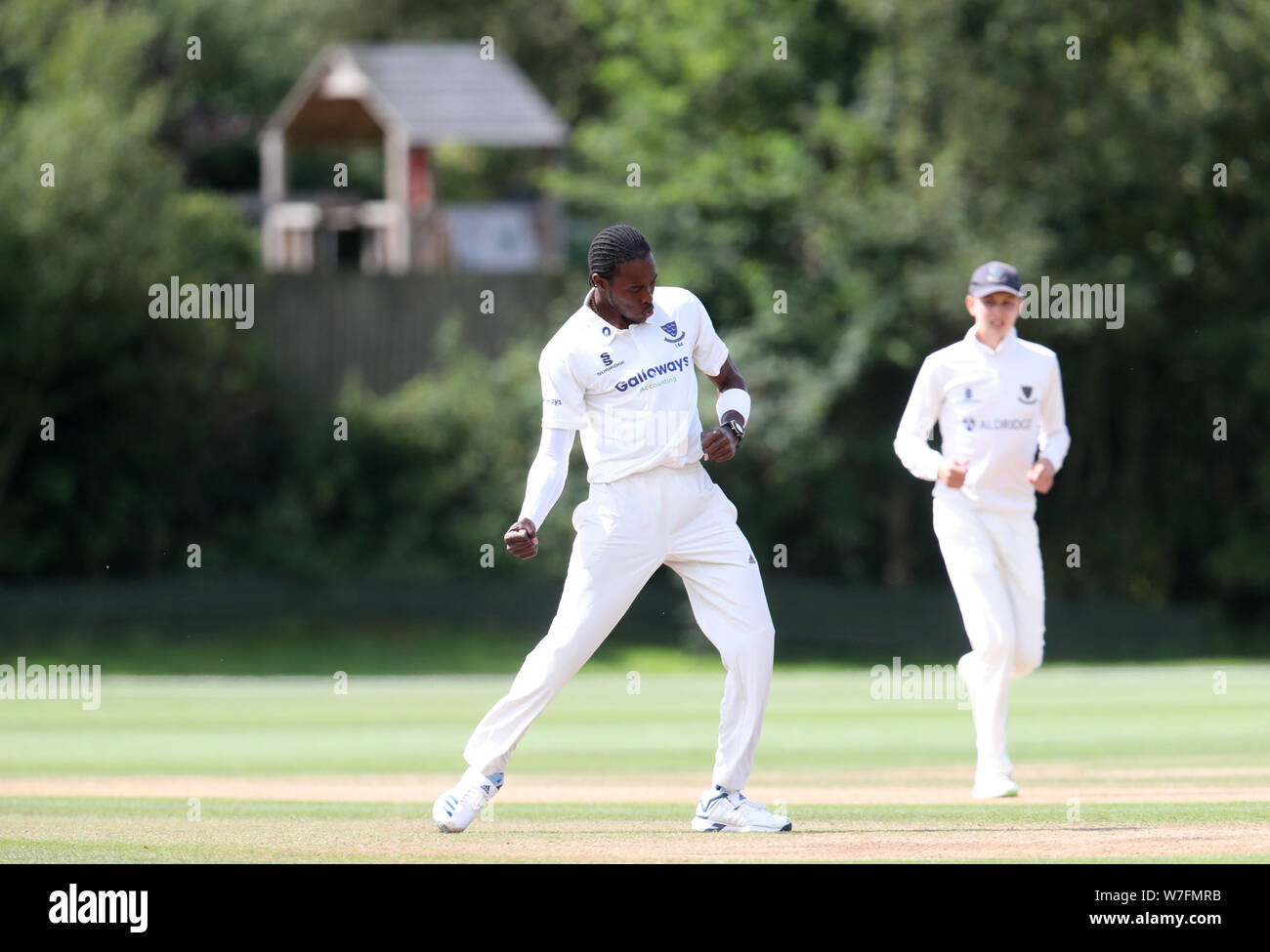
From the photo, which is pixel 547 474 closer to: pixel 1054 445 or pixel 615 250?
pixel 615 250

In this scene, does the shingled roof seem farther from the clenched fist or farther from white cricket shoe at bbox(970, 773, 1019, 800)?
the clenched fist

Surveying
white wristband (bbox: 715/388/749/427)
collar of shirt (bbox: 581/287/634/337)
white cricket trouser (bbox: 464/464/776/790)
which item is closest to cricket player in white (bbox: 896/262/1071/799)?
white wristband (bbox: 715/388/749/427)

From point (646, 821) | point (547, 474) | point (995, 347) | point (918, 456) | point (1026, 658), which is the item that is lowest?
point (646, 821)

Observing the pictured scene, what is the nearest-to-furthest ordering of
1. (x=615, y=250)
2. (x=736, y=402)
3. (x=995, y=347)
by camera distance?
(x=615, y=250) < (x=736, y=402) < (x=995, y=347)

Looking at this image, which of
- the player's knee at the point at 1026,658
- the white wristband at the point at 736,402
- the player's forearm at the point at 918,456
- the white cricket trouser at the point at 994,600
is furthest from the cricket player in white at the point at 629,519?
the player's knee at the point at 1026,658

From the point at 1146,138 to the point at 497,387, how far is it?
9.21 m

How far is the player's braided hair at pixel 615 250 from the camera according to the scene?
7.72 metres

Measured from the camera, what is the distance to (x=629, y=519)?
25.5 ft

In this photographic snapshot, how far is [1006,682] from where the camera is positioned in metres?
9.10

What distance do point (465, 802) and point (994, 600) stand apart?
2.80 m

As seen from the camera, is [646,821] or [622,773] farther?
[622,773]

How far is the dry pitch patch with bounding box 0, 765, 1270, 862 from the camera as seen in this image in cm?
702

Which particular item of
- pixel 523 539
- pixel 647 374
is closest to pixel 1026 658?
pixel 647 374

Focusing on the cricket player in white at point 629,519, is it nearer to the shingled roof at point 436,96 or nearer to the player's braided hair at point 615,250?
the player's braided hair at point 615,250
